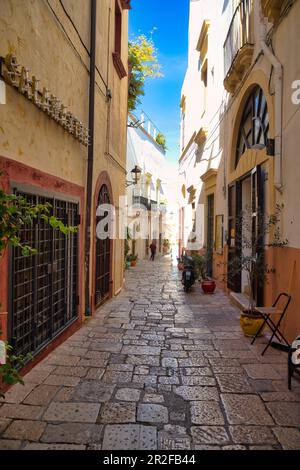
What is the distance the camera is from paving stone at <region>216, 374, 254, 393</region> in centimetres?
376

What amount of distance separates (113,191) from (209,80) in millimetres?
6083

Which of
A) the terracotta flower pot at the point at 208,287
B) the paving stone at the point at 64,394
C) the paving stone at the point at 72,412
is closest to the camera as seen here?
the paving stone at the point at 72,412

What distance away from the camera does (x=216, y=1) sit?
445 inches

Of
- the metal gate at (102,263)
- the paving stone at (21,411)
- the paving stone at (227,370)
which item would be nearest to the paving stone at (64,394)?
the paving stone at (21,411)

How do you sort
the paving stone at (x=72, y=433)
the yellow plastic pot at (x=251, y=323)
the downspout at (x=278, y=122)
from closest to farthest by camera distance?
the paving stone at (x=72, y=433) → the downspout at (x=278, y=122) → the yellow plastic pot at (x=251, y=323)

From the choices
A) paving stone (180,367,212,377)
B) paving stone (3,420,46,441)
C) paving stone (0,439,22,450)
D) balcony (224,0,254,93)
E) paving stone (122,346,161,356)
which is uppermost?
balcony (224,0,254,93)

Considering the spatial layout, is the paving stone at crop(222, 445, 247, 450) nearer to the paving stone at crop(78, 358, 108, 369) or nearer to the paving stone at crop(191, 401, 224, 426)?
the paving stone at crop(191, 401, 224, 426)

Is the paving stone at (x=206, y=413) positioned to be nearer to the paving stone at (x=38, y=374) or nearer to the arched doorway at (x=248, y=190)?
the paving stone at (x=38, y=374)

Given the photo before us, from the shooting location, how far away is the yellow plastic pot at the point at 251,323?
5523 millimetres

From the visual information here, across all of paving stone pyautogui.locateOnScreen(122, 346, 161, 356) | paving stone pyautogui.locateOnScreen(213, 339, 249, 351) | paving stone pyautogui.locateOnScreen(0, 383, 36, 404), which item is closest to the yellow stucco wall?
paving stone pyautogui.locateOnScreen(122, 346, 161, 356)

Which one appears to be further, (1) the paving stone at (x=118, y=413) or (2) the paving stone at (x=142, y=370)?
(2) the paving stone at (x=142, y=370)

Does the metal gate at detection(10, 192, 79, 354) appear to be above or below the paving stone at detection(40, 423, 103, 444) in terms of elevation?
above

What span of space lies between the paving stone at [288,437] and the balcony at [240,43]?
6485mm

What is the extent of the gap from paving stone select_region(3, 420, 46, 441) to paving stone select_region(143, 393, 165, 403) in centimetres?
97
